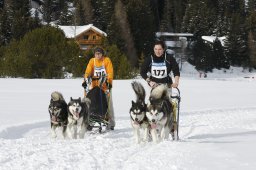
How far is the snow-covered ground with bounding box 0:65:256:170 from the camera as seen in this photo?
5.54 meters

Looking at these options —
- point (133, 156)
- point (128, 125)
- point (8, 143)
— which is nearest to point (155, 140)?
point (133, 156)

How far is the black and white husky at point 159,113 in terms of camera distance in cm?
748

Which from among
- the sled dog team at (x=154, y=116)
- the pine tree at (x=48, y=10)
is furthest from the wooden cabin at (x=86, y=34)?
the sled dog team at (x=154, y=116)

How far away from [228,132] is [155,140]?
2.80 meters

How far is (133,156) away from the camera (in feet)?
20.4

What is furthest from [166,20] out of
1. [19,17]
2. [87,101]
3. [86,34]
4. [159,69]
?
[159,69]

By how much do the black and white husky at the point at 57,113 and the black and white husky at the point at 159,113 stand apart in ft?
5.86

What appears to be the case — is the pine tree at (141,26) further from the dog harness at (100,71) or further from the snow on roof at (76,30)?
the dog harness at (100,71)

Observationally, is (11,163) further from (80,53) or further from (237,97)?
(80,53)

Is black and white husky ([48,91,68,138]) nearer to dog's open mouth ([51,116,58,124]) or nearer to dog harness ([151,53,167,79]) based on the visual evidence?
dog's open mouth ([51,116,58,124])

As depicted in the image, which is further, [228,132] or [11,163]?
[228,132]

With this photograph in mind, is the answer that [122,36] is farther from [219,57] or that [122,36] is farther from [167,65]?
[167,65]

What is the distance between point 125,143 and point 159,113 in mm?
740

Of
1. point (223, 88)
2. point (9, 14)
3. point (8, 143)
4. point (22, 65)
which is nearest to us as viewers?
point (8, 143)
